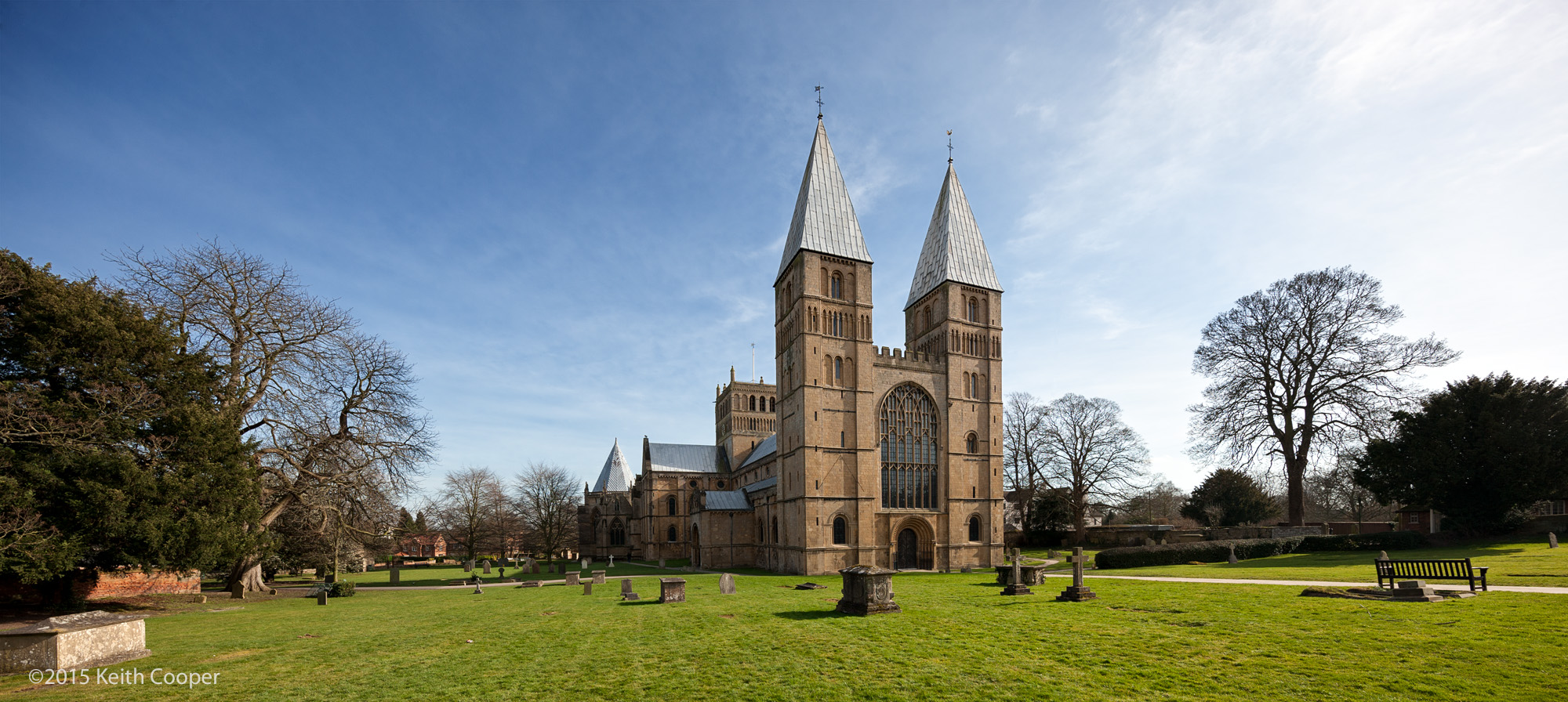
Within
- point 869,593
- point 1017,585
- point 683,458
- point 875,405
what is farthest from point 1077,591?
point 683,458

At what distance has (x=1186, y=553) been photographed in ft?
102

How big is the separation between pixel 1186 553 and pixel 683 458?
41.1m

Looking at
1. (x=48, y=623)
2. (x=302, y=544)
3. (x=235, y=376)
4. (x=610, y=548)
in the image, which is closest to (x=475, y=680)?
(x=48, y=623)

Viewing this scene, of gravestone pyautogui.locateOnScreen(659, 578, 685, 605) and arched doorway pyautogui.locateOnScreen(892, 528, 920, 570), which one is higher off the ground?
gravestone pyautogui.locateOnScreen(659, 578, 685, 605)

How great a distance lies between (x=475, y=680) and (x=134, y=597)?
21.4 metres

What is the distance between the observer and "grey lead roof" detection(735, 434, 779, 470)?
51.8 m

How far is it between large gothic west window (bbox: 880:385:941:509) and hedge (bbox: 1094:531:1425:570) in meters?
9.96

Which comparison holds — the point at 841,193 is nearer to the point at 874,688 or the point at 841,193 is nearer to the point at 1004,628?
the point at 1004,628

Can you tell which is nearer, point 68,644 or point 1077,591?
point 68,644

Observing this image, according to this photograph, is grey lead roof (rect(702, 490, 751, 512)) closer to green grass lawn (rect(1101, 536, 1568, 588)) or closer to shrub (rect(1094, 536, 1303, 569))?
shrub (rect(1094, 536, 1303, 569))

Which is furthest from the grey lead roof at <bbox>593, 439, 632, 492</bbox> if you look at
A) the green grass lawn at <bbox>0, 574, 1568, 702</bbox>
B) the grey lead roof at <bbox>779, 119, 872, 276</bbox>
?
the green grass lawn at <bbox>0, 574, 1568, 702</bbox>

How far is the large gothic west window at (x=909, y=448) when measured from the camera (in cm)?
3869

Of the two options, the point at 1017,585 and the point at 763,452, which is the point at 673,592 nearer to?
the point at 1017,585

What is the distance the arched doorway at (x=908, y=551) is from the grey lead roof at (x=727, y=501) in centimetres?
1175
